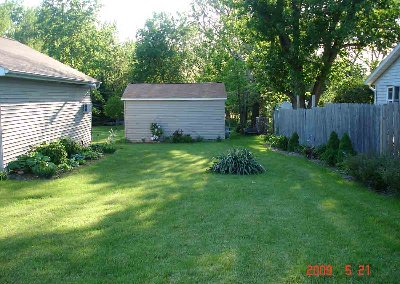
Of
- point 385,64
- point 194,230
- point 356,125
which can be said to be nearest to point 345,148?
point 356,125

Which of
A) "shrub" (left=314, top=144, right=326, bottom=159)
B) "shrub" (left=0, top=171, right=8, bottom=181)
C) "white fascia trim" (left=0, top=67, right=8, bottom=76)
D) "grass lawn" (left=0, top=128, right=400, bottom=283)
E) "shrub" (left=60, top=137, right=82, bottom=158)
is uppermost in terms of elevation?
"white fascia trim" (left=0, top=67, right=8, bottom=76)

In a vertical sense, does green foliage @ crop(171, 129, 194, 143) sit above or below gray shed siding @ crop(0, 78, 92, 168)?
below

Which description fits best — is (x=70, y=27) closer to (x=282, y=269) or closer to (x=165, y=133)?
(x=165, y=133)

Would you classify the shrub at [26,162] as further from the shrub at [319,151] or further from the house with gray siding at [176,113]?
the house with gray siding at [176,113]

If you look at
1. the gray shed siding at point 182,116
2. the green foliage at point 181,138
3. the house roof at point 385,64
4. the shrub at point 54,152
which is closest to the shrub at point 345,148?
the house roof at point 385,64

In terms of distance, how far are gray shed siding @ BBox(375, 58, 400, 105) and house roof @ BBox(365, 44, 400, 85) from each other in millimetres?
134

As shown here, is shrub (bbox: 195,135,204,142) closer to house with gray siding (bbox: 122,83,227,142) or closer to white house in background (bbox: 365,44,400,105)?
house with gray siding (bbox: 122,83,227,142)

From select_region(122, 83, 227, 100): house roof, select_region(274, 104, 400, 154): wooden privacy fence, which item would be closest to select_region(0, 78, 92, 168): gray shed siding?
select_region(122, 83, 227, 100): house roof

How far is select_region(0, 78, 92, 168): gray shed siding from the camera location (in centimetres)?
1088

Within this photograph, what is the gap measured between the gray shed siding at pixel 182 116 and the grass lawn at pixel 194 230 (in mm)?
12612

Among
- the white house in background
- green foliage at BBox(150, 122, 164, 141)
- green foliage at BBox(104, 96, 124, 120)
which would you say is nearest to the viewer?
the white house in background

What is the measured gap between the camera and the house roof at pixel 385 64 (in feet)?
46.4

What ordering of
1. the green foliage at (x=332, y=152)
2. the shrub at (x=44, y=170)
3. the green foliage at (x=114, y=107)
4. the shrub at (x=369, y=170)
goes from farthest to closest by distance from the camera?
the green foliage at (x=114, y=107) < the green foliage at (x=332, y=152) < the shrub at (x=44, y=170) < the shrub at (x=369, y=170)
